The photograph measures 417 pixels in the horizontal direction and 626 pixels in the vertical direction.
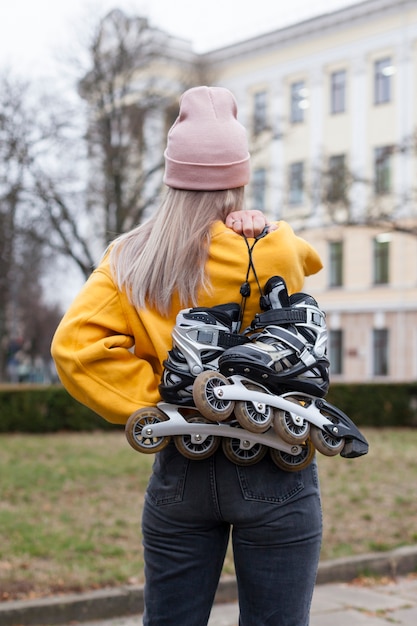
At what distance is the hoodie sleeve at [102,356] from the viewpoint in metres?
2.20

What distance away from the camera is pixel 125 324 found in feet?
7.49

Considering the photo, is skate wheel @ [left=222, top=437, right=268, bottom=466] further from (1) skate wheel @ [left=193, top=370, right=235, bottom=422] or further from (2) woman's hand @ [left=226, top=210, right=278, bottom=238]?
(2) woman's hand @ [left=226, top=210, right=278, bottom=238]

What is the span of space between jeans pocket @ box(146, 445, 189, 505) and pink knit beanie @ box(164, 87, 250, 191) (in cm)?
76

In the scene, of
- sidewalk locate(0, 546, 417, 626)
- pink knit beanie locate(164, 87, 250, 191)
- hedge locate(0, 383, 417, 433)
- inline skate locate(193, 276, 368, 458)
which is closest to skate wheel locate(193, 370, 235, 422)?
inline skate locate(193, 276, 368, 458)

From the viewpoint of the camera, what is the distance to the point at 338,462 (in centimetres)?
1017

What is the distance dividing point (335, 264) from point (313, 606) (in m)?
35.6

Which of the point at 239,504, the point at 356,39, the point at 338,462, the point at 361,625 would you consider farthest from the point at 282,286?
the point at 356,39

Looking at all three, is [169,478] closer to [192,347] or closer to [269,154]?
[192,347]

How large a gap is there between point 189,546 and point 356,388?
1575cm

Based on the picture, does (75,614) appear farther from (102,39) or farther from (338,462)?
(102,39)

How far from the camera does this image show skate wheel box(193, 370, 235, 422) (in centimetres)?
200

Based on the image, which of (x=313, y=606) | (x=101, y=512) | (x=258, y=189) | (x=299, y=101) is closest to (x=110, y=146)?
(x=258, y=189)

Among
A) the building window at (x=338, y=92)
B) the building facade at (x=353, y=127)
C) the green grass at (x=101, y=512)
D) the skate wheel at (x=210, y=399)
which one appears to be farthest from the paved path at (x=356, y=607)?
the building window at (x=338, y=92)

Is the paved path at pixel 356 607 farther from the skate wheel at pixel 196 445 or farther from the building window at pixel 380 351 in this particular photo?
the building window at pixel 380 351
